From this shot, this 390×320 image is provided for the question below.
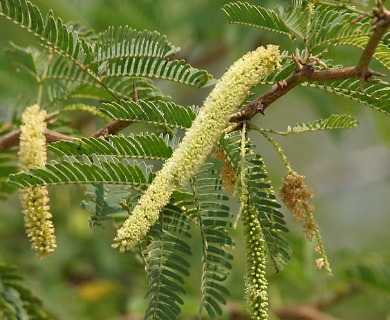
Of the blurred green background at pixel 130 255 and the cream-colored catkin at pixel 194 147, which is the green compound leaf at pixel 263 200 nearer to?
the cream-colored catkin at pixel 194 147

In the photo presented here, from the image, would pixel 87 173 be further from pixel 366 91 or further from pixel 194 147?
pixel 366 91

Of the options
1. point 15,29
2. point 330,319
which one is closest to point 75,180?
point 330,319

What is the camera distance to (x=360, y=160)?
6000mm

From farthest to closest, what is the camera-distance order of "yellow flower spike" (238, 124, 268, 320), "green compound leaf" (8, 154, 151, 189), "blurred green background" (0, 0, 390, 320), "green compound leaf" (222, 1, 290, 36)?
1. "blurred green background" (0, 0, 390, 320)
2. "green compound leaf" (222, 1, 290, 36)
3. "green compound leaf" (8, 154, 151, 189)
4. "yellow flower spike" (238, 124, 268, 320)

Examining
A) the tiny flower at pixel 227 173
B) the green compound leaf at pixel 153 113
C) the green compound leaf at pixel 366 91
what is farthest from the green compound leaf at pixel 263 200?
the green compound leaf at pixel 366 91

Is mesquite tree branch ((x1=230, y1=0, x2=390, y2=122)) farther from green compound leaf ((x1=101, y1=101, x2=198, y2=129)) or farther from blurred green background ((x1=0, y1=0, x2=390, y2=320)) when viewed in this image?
blurred green background ((x1=0, y1=0, x2=390, y2=320))

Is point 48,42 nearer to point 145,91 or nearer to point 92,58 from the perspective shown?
point 92,58

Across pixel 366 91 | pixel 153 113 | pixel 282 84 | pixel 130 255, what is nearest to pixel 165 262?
pixel 153 113

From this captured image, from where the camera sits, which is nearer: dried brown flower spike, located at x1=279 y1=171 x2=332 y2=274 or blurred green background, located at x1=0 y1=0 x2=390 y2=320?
dried brown flower spike, located at x1=279 y1=171 x2=332 y2=274

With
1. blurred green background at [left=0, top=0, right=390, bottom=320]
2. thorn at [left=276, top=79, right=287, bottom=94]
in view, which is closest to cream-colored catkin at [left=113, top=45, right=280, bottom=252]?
thorn at [left=276, top=79, right=287, bottom=94]

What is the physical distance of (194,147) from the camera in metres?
1.39

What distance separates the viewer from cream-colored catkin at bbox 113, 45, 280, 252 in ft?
4.51

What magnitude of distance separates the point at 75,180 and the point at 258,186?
415mm

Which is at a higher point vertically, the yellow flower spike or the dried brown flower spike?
the dried brown flower spike
